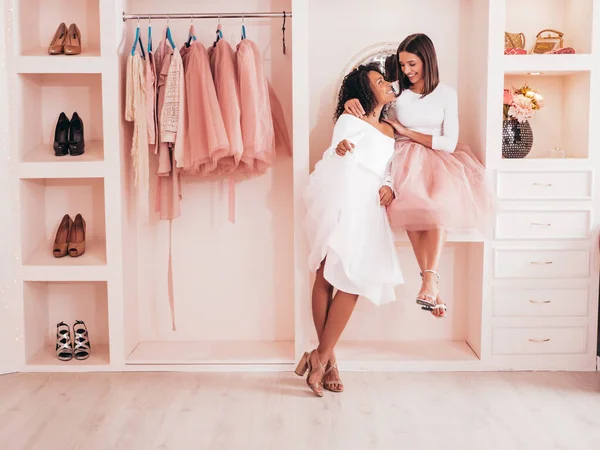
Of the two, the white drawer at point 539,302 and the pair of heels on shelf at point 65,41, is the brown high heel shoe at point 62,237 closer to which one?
the pair of heels on shelf at point 65,41

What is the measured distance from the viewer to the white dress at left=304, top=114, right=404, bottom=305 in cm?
313

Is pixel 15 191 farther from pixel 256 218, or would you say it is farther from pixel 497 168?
pixel 497 168

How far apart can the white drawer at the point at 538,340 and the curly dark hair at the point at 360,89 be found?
130 cm

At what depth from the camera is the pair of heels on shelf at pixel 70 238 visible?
358cm

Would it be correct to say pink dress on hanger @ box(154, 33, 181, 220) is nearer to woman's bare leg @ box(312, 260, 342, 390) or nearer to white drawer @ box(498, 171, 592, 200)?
woman's bare leg @ box(312, 260, 342, 390)

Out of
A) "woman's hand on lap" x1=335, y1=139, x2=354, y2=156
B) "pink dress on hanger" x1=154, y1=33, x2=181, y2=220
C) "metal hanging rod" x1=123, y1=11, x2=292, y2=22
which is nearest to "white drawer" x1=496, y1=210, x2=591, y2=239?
"woman's hand on lap" x1=335, y1=139, x2=354, y2=156

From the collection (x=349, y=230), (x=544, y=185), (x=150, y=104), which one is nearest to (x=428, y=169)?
(x=349, y=230)

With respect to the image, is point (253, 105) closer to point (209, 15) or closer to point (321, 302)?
point (209, 15)

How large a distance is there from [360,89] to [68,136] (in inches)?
60.0

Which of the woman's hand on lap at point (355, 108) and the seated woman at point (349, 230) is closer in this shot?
the seated woman at point (349, 230)

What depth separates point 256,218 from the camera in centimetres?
386

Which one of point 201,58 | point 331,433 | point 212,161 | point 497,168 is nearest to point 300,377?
point 331,433

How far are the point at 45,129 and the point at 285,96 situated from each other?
4.29ft

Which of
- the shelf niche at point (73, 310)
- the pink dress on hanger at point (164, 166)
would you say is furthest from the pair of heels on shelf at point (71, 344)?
the pink dress on hanger at point (164, 166)
